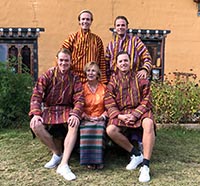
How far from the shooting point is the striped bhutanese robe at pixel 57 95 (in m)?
3.99

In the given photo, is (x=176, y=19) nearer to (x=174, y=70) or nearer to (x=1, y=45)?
(x=174, y=70)

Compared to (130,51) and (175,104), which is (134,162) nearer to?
(130,51)

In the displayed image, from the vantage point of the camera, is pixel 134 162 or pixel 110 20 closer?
pixel 134 162

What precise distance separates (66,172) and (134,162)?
0.77 meters

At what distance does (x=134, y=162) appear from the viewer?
3.96m

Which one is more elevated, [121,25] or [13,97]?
[121,25]

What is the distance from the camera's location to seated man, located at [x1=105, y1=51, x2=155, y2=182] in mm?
3867

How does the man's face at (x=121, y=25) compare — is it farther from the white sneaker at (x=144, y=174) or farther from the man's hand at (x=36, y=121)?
the white sneaker at (x=144, y=174)

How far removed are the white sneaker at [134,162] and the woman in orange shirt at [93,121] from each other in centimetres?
30

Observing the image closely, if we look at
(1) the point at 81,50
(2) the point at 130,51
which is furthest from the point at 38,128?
(2) the point at 130,51

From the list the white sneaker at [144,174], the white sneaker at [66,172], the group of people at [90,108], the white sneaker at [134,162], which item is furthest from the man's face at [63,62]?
the white sneaker at [144,174]

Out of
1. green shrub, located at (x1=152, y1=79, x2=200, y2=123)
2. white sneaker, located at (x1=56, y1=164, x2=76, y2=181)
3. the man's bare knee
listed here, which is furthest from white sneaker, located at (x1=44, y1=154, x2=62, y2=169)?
green shrub, located at (x1=152, y1=79, x2=200, y2=123)

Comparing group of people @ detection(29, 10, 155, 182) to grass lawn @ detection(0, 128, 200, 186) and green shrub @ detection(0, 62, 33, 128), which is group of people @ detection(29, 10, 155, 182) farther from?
green shrub @ detection(0, 62, 33, 128)

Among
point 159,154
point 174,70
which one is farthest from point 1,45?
point 159,154
